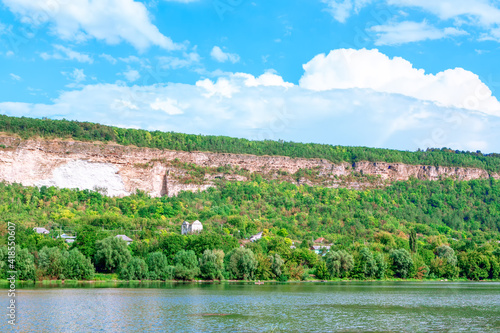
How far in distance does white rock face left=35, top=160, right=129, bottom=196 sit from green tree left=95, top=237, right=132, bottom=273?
48.3m

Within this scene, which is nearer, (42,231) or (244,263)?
(244,263)

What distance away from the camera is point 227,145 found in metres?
139

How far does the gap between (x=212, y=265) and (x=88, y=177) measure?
5565cm

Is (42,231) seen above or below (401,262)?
above

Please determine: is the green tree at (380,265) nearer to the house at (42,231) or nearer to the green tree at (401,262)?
the green tree at (401,262)

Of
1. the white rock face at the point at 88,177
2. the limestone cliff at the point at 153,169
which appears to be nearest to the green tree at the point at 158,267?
the white rock face at the point at 88,177

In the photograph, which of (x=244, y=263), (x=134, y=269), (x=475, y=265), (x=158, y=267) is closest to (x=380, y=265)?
(x=475, y=265)

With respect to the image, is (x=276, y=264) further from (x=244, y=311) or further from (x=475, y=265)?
(x=244, y=311)

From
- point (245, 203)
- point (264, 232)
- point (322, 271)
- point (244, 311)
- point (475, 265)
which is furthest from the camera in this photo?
point (245, 203)

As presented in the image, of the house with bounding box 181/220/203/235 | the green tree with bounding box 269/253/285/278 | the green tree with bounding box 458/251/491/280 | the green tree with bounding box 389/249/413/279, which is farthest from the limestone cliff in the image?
the green tree with bounding box 389/249/413/279

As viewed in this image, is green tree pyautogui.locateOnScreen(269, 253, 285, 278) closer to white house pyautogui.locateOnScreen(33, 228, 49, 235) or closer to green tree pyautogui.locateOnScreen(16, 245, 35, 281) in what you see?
green tree pyautogui.locateOnScreen(16, 245, 35, 281)

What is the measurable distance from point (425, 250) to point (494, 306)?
45418 millimetres

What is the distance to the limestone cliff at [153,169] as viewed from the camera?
110m

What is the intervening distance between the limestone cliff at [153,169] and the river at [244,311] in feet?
205
